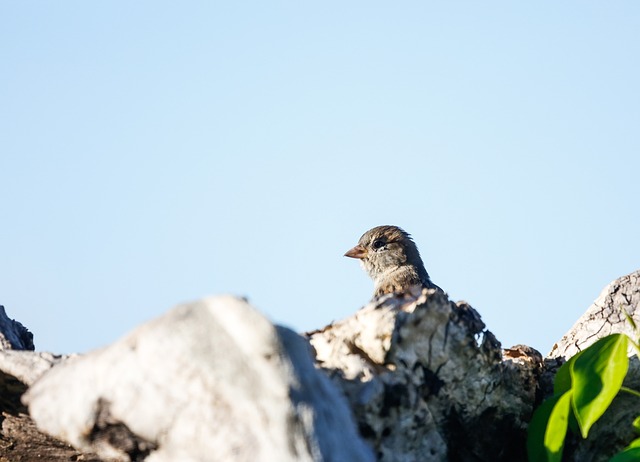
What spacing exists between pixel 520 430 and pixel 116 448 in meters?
1.55

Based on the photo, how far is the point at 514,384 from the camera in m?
3.53

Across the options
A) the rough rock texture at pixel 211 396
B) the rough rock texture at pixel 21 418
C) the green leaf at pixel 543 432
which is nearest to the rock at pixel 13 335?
the rough rock texture at pixel 21 418

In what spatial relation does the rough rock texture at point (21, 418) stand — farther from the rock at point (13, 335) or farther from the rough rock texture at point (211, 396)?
the rough rock texture at point (211, 396)

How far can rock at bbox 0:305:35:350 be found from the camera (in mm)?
4070

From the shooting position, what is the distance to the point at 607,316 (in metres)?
4.09

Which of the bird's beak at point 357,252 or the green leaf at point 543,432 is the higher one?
the bird's beak at point 357,252

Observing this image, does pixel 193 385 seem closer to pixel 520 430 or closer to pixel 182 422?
pixel 182 422

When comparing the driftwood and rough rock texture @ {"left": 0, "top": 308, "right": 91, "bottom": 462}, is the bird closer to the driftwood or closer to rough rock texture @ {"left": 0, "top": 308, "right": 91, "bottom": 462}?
the driftwood

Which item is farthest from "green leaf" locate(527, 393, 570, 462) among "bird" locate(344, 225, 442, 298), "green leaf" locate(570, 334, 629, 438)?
"bird" locate(344, 225, 442, 298)

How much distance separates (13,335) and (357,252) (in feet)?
19.0

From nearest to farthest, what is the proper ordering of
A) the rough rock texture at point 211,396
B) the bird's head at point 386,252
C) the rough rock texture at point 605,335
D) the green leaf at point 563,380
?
the rough rock texture at point 211,396 < the green leaf at point 563,380 < the rough rock texture at point 605,335 < the bird's head at point 386,252

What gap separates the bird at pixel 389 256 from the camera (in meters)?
9.48

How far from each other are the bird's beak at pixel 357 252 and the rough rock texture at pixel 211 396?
23.6 feet

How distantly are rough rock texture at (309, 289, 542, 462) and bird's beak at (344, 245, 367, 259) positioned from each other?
6.29m
